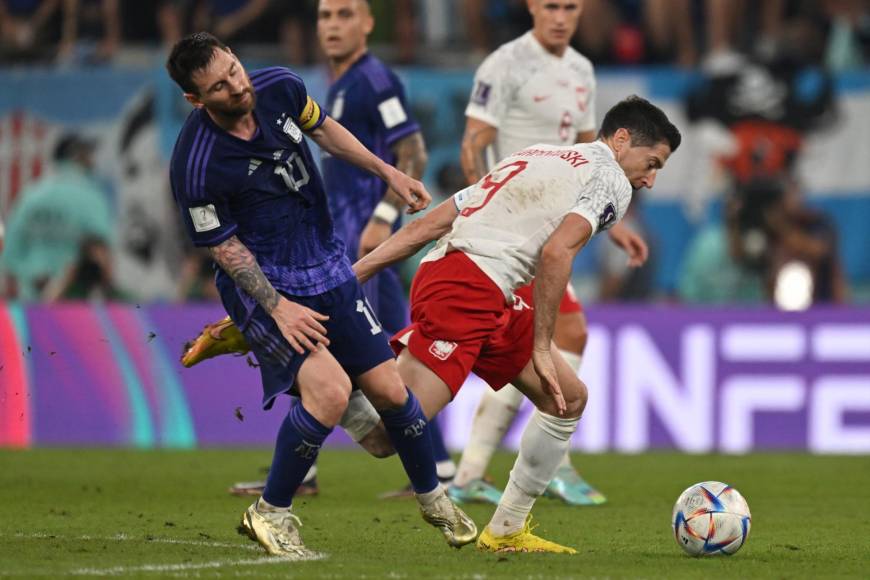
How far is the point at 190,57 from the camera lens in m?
5.98

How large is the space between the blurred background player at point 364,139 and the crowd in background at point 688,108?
13.9 feet

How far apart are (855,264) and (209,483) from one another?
6187 mm

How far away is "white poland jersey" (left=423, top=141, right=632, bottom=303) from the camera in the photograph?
6.52 metres

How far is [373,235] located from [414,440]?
236 centimetres

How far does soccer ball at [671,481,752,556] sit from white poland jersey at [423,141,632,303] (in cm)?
112

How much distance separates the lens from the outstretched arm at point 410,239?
6652mm

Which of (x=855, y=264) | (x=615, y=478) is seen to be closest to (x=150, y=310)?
(x=615, y=478)

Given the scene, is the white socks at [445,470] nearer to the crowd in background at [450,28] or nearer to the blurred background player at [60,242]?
the blurred background player at [60,242]

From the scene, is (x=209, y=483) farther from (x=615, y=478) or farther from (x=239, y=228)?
(x=239, y=228)

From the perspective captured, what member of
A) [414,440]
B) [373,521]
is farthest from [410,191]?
[373,521]

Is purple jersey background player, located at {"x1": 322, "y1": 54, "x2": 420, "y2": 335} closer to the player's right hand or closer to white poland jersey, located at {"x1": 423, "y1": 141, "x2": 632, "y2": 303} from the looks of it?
white poland jersey, located at {"x1": 423, "y1": 141, "x2": 632, "y2": 303}

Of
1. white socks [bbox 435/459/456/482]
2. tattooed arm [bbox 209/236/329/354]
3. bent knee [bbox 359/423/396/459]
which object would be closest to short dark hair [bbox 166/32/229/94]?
tattooed arm [bbox 209/236/329/354]

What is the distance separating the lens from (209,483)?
9891 mm

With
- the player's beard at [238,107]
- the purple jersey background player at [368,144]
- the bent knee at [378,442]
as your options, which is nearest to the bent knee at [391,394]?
the bent knee at [378,442]
